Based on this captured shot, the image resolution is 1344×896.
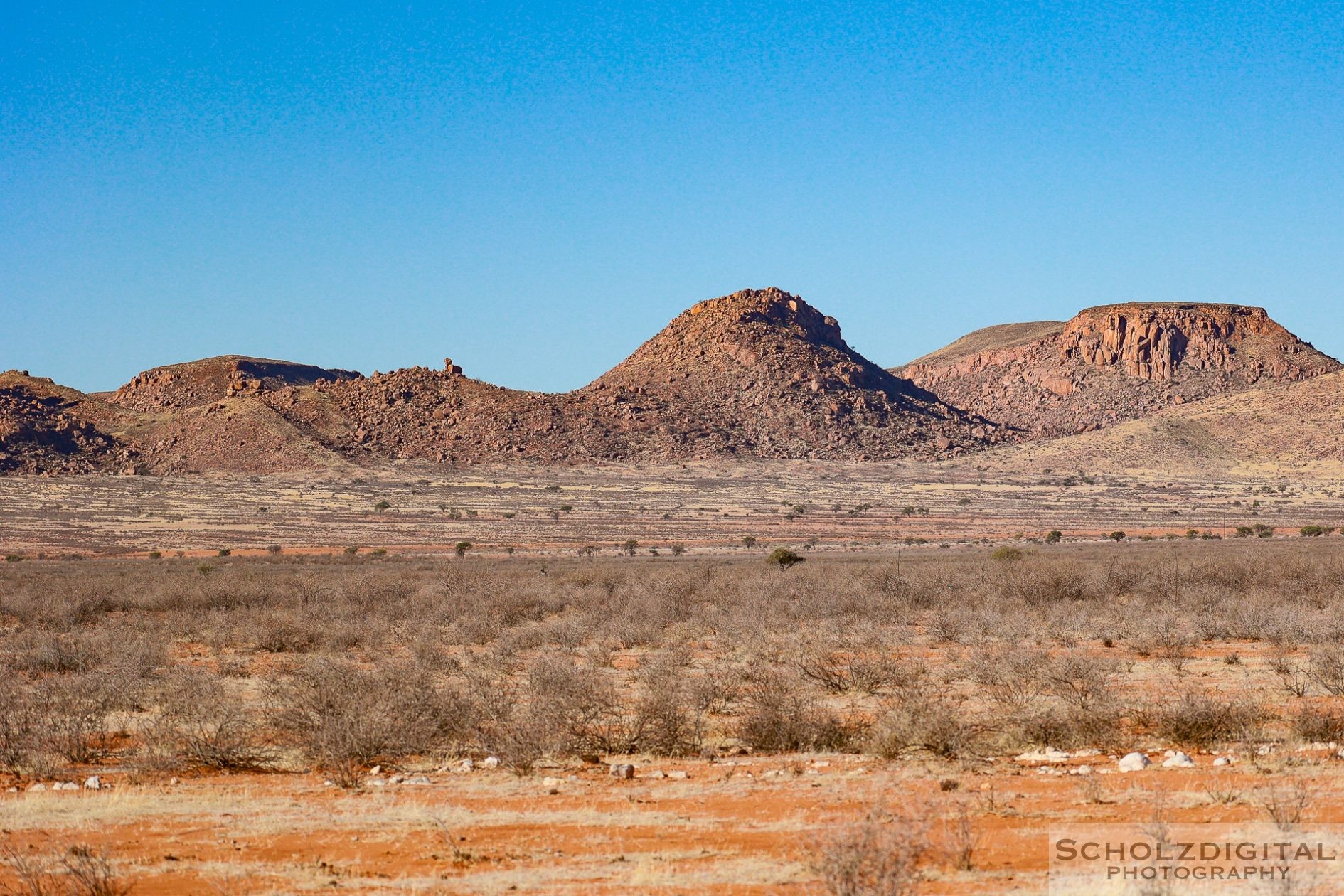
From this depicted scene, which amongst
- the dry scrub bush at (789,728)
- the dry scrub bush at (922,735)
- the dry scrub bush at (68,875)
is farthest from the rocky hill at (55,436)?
the dry scrub bush at (68,875)

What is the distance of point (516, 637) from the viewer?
23141 mm

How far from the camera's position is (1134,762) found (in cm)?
1161

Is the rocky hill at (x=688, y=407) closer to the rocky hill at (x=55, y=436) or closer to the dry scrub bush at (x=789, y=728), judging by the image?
the rocky hill at (x=55, y=436)

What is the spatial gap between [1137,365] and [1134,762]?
150 m

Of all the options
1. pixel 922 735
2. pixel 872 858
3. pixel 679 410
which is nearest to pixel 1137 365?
pixel 679 410

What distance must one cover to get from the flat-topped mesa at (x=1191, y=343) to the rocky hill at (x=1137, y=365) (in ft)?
0.40

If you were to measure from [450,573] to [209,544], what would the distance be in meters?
23.2

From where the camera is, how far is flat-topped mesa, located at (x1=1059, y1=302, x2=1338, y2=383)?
476ft

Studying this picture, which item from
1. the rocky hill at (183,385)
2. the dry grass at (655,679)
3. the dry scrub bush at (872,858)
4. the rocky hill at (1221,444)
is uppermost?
the rocky hill at (183,385)

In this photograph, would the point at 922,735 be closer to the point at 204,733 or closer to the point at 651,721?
the point at 651,721

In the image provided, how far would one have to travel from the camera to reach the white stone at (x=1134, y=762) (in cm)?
1157

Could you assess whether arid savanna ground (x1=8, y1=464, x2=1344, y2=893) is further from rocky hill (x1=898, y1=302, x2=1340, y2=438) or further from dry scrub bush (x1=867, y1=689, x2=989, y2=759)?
rocky hill (x1=898, y1=302, x2=1340, y2=438)

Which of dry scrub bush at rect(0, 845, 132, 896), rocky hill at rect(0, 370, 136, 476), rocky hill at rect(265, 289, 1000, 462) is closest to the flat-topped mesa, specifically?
rocky hill at rect(265, 289, 1000, 462)

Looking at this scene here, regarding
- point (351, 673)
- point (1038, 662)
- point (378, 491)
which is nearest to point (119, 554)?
point (378, 491)
